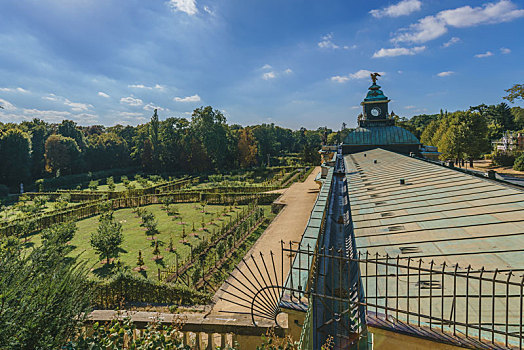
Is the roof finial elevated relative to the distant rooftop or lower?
elevated

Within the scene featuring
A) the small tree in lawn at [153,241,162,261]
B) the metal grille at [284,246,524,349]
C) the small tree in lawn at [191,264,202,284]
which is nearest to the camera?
the metal grille at [284,246,524,349]

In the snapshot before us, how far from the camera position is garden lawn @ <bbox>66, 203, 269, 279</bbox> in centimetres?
1396

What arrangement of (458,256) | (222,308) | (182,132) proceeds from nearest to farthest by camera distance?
(458,256)
(222,308)
(182,132)

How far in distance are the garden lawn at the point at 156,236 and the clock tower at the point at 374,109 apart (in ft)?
47.2

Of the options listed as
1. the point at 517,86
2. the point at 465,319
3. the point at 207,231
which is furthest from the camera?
the point at 517,86

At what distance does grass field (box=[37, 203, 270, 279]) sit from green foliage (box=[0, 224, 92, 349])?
6.12m

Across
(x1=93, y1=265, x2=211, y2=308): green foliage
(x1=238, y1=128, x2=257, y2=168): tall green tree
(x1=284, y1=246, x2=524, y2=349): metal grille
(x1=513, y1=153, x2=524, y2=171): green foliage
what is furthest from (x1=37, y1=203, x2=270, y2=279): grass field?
(x1=513, y1=153, x2=524, y2=171): green foliage

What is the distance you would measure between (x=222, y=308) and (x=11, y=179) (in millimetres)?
47258

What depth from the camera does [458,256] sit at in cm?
352

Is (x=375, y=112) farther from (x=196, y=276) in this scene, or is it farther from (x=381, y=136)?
(x=196, y=276)

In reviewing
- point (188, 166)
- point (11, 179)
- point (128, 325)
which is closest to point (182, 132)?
point (188, 166)

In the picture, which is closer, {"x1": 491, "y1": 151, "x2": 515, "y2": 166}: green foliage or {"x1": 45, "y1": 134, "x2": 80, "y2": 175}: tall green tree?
{"x1": 491, "y1": 151, "x2": 515, "y2": 166}: green foliage

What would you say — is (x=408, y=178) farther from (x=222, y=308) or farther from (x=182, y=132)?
(x=182, y=132)

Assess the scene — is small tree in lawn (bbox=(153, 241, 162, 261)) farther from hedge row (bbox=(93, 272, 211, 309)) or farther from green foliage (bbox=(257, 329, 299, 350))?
green foliage (bbox=(257, 329, 299, 350))
